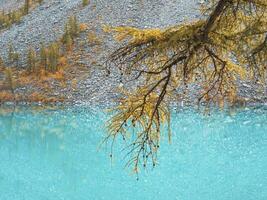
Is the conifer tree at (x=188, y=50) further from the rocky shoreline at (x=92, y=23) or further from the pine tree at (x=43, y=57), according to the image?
the pine tree at (x=43, y=57)

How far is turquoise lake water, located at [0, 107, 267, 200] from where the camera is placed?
21203 millimetres

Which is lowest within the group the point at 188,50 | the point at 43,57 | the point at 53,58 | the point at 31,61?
the point at 188,50

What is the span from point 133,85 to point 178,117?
8.56 metres

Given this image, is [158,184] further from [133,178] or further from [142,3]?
[142,3]

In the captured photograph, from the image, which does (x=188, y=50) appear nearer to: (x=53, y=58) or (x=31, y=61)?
(x=53, y=58)

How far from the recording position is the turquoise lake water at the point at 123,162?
21.2 meters

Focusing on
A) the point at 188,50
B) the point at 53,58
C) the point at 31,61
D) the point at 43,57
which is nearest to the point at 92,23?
the point at 53,58

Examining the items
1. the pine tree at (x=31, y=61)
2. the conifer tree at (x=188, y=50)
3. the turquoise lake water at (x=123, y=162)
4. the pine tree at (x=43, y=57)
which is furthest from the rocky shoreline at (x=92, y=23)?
the conifer tree at (x=188, y=50)

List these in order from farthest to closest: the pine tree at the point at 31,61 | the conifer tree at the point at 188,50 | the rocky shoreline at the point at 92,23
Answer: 1. the pine tree at the point at 31,61
2. the rocky shoreline at the point at 92,23
3. the conifer tree at the point at 188,50

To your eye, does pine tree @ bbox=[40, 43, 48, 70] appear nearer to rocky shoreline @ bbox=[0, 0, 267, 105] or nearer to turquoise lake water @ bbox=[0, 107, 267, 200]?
rocky shoreline @ bbox=[0, 0, 267, 105]

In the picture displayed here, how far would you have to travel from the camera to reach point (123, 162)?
87.4 ft

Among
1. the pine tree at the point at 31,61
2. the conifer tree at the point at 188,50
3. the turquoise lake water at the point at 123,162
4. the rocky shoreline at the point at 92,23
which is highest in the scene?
the rocky shoreline at the point at 92,23

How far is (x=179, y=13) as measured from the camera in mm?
53969

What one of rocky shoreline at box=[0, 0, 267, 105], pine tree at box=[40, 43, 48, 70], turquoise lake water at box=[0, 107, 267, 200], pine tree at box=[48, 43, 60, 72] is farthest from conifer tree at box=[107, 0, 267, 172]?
pine tree at box=[40, 43, 48, 70]
